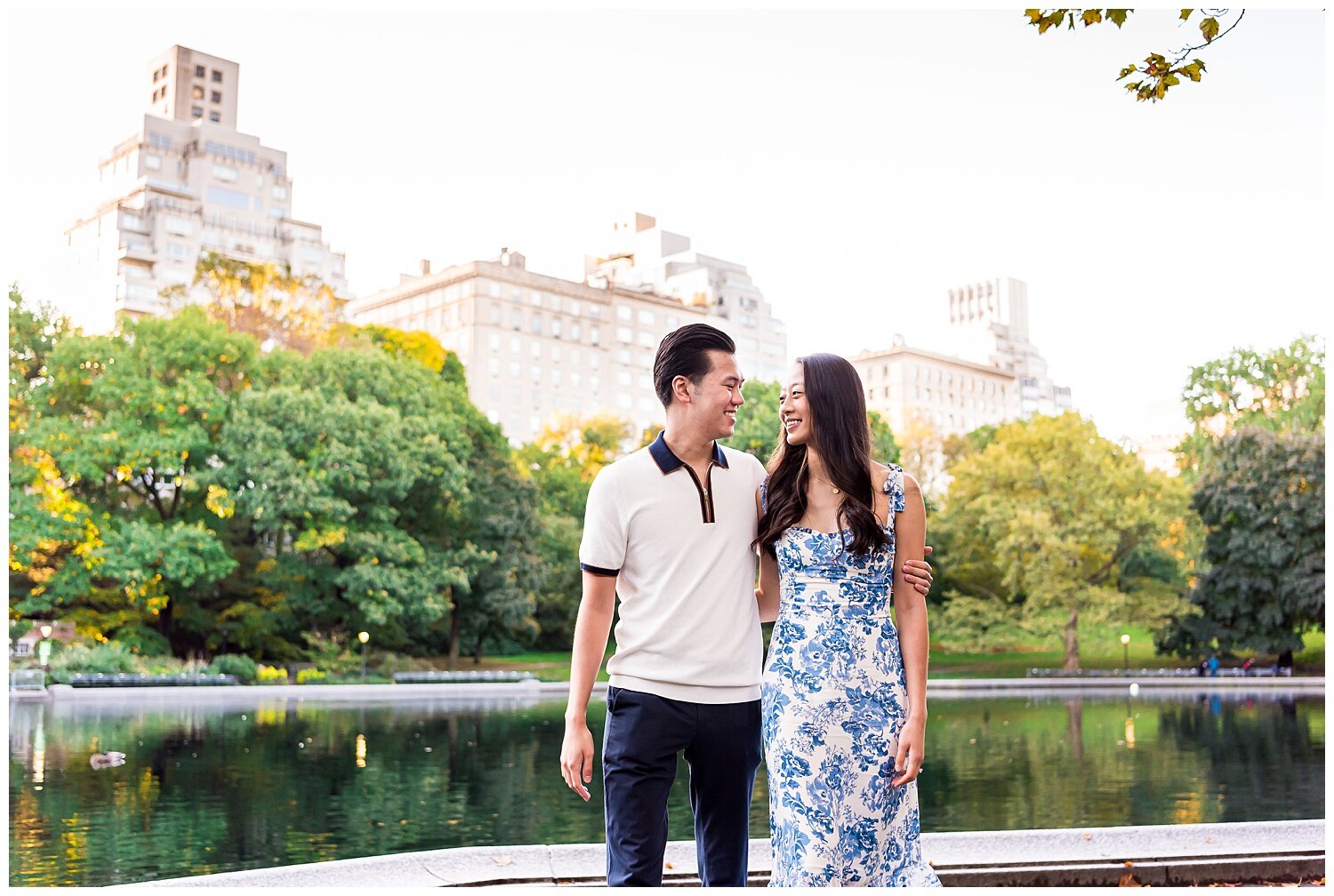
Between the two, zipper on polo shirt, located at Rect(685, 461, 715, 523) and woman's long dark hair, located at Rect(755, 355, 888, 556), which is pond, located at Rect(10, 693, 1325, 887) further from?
woman's long dark hair, located at Rect(755, 355, 888, 556)

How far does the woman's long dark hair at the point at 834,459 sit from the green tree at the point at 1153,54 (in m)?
2.07

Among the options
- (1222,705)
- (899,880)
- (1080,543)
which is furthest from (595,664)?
(1080,543)

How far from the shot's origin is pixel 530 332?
81188 millimetres

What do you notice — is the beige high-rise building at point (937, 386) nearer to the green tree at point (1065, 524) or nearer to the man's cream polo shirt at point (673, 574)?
the green tree at point (1065, 524)

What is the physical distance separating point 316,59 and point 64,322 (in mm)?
37627

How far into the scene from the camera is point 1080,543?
3603 centimetres

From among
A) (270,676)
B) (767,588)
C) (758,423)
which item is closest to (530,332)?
→ (758,423)

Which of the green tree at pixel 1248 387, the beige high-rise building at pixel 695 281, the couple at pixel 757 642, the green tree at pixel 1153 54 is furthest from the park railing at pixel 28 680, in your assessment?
the beige high-rise building at pixel 695 281

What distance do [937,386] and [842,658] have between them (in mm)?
101213

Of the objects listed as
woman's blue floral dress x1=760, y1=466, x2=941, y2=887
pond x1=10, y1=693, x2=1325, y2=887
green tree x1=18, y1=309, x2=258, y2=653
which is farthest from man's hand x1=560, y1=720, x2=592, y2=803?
green tree x1=18, y1=309, x2=258, y2=653

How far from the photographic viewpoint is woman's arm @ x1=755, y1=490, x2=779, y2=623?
12.5 feet

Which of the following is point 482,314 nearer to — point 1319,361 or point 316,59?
point 316,59

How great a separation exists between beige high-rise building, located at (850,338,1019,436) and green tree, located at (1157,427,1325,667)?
57.7 meters

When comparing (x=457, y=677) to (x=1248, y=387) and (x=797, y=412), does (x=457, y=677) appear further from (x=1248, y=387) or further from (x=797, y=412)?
(x=1248, y=387)
